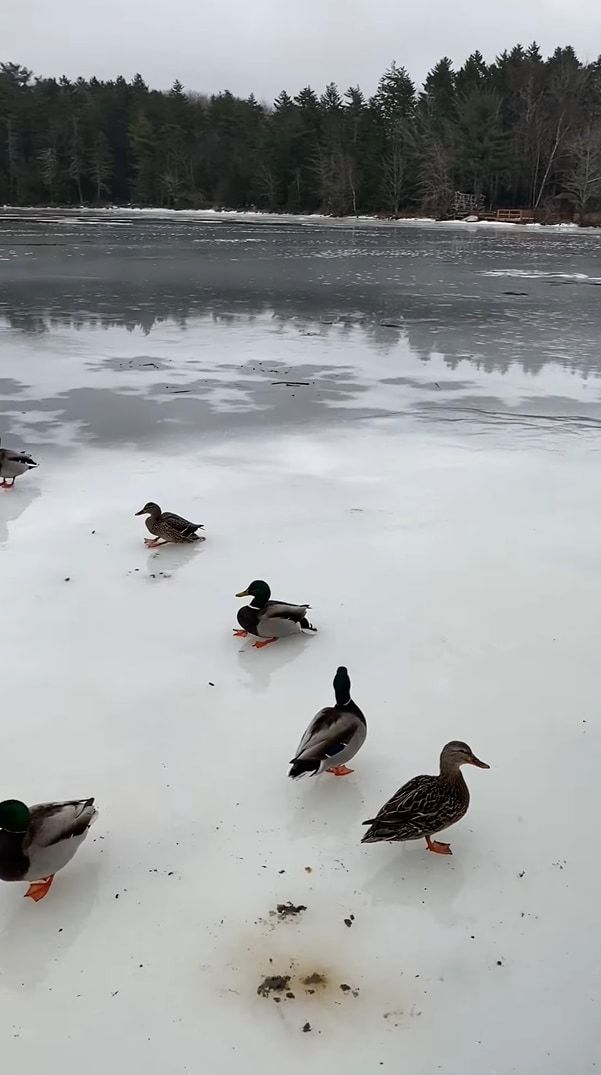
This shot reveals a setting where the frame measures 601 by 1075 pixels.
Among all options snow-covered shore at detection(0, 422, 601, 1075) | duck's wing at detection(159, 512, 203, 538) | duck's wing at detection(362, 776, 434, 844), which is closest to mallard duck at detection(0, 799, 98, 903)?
snow-covered shore at detection(0, 422, 601, 1075)

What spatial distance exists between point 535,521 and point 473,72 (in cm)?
7199

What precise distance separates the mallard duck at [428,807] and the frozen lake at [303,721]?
5.2 inches

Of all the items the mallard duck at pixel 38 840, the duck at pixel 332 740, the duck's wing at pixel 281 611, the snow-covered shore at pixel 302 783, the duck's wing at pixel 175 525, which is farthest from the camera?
the duck's wing at pixel 175 525

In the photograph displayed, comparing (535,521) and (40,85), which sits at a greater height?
(40,85)

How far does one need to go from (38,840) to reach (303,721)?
1263mm

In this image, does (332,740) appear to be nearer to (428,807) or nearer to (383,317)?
(428,807)

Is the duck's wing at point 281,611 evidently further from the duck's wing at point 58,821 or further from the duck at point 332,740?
the duck's wing at point 58,821

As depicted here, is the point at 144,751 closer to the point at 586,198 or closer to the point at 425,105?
the point at 586,198

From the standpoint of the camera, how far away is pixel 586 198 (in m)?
49.4

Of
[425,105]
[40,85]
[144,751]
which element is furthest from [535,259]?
[40,85]

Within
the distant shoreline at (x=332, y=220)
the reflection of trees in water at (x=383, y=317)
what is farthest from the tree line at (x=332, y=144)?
the reflection of trees in water at (x=383, y=317)

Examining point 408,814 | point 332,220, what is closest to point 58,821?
point 408,814

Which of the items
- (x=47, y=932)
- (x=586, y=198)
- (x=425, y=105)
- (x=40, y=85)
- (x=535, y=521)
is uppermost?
(x=40, y=85)

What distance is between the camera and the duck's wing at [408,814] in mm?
2633
